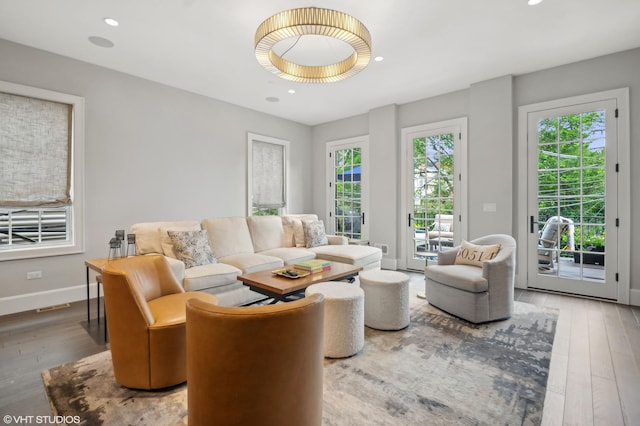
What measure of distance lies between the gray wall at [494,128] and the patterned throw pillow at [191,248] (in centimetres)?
312

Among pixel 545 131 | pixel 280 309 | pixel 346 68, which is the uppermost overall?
pixel 346 68

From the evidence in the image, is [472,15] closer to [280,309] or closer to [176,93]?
[280,309]

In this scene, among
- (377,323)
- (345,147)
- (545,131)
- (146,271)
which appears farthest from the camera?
(345,147)

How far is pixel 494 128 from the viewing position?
428cm

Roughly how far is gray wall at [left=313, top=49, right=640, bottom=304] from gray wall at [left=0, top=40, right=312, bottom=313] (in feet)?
8.05

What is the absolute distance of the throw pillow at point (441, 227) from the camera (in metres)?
4.89

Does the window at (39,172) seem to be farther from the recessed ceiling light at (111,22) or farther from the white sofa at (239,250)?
the recessed ceiling light at (111,22)

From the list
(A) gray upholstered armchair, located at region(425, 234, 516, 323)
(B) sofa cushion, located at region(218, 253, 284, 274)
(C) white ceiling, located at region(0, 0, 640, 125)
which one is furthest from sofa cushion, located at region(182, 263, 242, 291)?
(C) white ceiling, located at region(0, 0, 640, 125)

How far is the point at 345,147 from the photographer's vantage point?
619cm

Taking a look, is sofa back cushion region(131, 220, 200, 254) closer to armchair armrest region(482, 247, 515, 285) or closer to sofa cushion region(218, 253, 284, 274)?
sofa cushion region(218, 253, 284, 274)

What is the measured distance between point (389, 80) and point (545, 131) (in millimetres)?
2128

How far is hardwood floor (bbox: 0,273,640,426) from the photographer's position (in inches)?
69.1

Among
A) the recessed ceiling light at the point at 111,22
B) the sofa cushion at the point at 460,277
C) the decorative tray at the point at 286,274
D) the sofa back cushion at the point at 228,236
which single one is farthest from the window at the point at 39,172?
the sofa cushion at the point at 460,277

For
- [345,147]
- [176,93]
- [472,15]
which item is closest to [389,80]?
[472,15]
